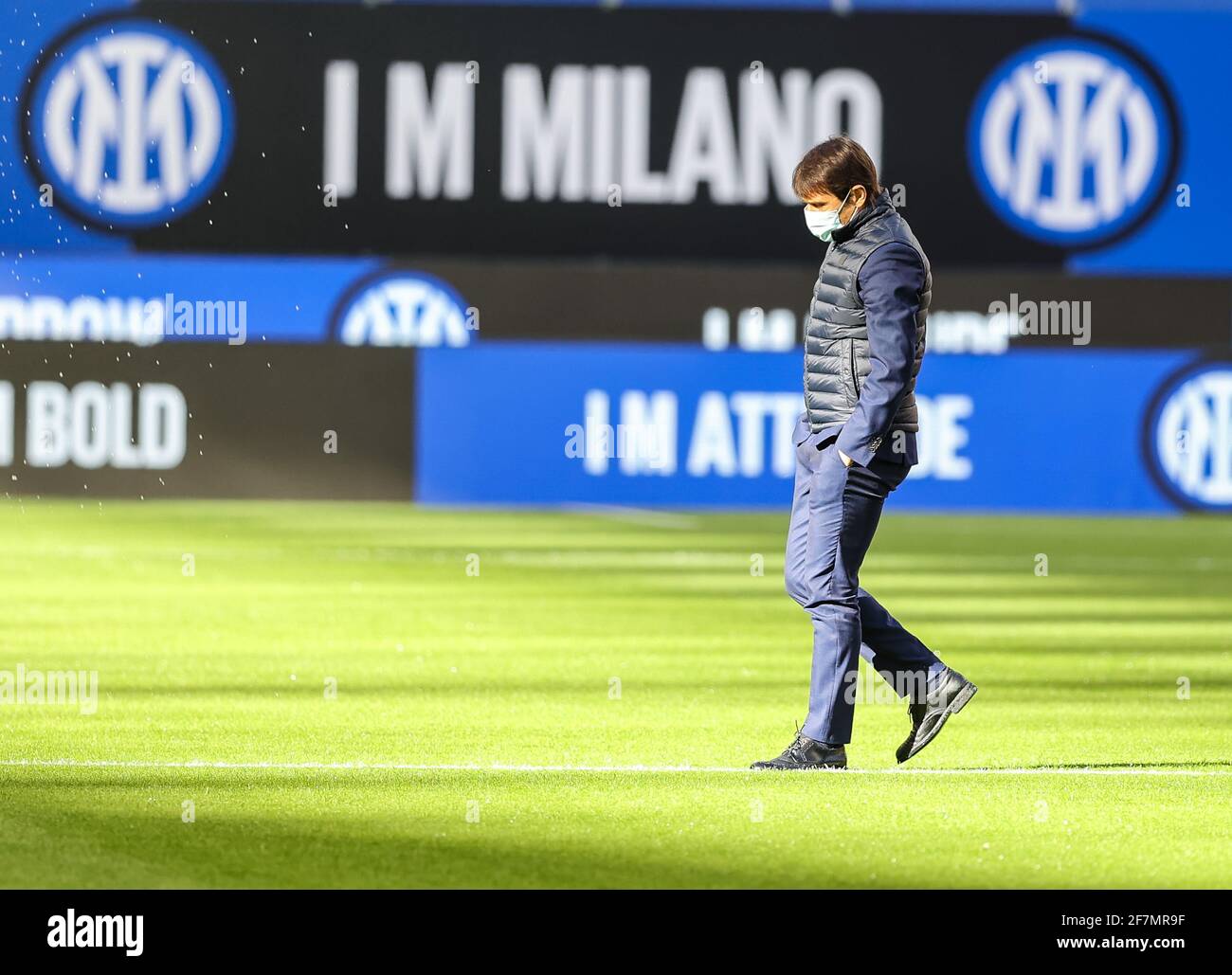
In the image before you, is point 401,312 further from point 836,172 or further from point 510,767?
point 836,172

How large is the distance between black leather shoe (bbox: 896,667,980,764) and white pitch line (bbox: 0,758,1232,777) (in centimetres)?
15

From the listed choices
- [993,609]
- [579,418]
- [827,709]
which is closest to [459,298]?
[579,418]

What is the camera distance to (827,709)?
26.8 ft

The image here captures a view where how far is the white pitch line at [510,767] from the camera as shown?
8.47 metres

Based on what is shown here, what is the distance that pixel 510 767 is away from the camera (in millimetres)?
8508

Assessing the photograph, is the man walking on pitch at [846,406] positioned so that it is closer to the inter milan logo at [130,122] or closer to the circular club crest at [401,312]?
the circular club crest at [401,312]

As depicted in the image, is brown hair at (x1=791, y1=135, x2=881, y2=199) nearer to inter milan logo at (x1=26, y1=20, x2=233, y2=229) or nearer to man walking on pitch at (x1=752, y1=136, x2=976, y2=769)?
man walking on pitch at (x1=752, y1=136, x2=976, y2=769)

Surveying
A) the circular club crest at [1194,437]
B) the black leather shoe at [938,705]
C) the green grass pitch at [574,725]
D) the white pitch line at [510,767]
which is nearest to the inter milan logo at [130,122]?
the green grass pitch at [574,725]

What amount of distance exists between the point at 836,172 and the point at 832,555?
1.24 metres

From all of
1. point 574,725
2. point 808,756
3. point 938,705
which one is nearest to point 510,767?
point 808,756

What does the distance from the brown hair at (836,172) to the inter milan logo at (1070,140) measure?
64.8ft

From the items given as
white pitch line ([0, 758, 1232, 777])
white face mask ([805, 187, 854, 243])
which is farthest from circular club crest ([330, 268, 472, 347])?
white face mask ([805, 187, 854, 243])

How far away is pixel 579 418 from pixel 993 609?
10533 millimetres

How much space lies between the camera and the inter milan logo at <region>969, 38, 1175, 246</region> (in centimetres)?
2717
